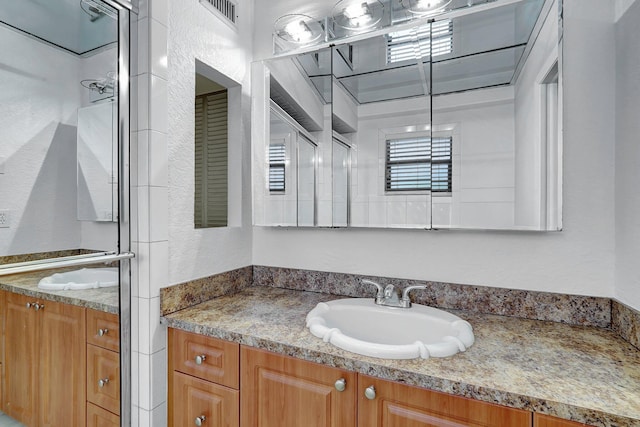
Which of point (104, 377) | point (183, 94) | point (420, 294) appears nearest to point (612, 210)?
point (420, 294)

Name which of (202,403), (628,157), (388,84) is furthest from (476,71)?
(202,403)

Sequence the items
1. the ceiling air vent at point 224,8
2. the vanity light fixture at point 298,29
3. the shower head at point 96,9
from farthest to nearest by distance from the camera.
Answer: the vanity light fixture at point 298,29 → the ceiling air vent at point 224,8 → the shower head at point 96,9

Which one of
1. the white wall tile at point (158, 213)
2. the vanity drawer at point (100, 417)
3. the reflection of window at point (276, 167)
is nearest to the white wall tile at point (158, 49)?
the white wall tile at point (158, 213)

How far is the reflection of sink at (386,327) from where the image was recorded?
3.20ft

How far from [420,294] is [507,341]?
1.39 feet

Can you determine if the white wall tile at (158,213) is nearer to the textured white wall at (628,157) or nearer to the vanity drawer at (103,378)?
the vanity drawer at (103,378)

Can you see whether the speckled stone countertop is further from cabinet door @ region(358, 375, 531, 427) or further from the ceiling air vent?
the ceiling air vent

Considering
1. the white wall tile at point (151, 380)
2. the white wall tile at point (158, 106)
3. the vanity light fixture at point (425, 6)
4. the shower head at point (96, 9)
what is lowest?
the white wall tile at point (151, 380)

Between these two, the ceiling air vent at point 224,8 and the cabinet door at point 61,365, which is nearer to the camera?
the cabinet door at point 61,365

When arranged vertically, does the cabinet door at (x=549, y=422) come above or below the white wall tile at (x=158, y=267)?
below

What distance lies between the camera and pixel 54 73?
108 cm

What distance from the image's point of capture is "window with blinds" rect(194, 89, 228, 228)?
2111 mm

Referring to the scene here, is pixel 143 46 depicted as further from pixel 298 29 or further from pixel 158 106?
pixel 298 29

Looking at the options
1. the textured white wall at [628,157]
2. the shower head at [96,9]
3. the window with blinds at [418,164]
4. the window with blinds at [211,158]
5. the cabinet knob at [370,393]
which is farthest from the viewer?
the window with blinds at [211,158]
